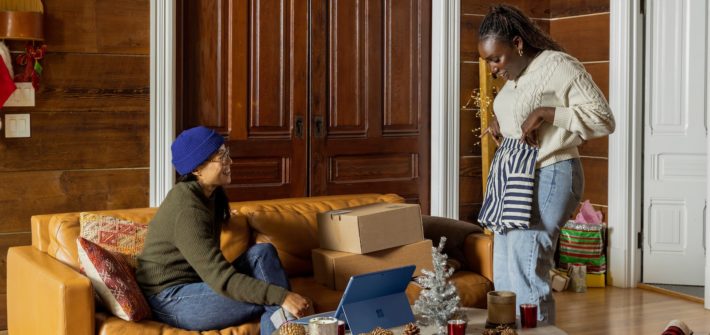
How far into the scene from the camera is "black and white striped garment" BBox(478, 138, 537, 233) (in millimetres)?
3188

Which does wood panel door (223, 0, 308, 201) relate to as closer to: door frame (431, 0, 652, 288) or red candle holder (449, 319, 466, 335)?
door frame (431, 0, 652, 288)

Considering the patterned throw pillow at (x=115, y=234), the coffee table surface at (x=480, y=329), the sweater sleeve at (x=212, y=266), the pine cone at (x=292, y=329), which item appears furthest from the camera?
the patterned throw pillow at (x=115, y=234)

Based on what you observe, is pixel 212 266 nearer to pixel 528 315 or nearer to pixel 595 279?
pixel 528 315

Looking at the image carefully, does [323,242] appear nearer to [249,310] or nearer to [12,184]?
[249,310]

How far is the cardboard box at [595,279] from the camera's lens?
575 centimetres

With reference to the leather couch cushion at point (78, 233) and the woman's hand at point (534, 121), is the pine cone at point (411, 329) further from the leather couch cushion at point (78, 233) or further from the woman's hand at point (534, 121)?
the leather couch cushion at point (78, 233)

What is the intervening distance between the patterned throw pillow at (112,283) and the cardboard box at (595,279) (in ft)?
10.5

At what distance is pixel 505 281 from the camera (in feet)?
10.8

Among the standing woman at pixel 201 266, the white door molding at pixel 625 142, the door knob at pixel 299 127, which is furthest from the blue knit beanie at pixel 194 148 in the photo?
the white door molding at pixel 625 142

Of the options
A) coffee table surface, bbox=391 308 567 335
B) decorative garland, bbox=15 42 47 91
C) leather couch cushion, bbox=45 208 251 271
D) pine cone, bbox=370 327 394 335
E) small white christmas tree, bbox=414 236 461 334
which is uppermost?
decorative garland, bbox=15 42 47 91

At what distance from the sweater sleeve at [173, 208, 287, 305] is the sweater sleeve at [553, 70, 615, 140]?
1.08 meters

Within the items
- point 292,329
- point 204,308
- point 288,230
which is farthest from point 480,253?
point 292,329

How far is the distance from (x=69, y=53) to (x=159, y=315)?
5.48 feet

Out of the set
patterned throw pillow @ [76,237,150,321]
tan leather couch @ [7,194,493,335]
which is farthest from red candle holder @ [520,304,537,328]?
patterned throw pillow @ [76,237,150,321]
